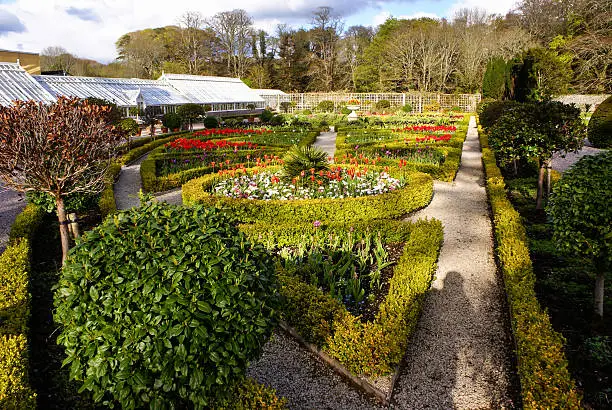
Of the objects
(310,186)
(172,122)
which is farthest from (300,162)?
(172,122)

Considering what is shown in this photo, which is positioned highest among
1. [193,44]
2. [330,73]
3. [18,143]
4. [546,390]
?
[193,44]

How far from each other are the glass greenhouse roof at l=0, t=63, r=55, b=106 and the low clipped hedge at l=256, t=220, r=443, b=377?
19227 millimetres

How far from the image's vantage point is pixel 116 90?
83.7ft

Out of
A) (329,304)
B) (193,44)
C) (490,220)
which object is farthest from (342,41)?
(329,304)

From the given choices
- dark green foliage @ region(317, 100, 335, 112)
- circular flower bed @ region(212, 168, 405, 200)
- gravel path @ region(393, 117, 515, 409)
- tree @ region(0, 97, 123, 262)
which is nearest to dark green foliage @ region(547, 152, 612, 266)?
gravel path @ region(393, 117, 515, 409)

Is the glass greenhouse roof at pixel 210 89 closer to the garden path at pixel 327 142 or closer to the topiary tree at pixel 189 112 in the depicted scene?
the topiary tree at pixel 189 112

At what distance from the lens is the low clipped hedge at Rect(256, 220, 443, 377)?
139 inches

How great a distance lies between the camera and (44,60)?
4859 cm

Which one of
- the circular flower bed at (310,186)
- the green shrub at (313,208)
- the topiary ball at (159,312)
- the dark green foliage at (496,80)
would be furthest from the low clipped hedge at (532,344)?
the dark green foliage at (496,80)

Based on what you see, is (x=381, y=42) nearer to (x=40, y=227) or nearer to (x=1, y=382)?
(x=40, y=227)

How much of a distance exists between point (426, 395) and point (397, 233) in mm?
3135

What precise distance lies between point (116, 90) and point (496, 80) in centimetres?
2468

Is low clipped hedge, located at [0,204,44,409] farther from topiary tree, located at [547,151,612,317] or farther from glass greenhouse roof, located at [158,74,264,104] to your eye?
glass greenhouse roof, located at [158,74,264,104]

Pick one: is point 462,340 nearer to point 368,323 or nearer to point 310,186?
point 368,323
